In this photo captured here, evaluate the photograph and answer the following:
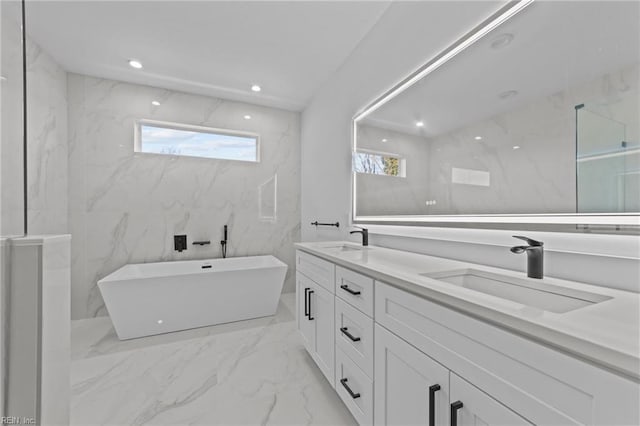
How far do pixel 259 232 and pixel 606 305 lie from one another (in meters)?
3.39

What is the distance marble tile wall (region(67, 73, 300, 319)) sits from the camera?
9.54 ft

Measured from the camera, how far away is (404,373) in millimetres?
950

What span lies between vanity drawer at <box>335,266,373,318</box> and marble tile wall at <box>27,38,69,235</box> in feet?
9.22

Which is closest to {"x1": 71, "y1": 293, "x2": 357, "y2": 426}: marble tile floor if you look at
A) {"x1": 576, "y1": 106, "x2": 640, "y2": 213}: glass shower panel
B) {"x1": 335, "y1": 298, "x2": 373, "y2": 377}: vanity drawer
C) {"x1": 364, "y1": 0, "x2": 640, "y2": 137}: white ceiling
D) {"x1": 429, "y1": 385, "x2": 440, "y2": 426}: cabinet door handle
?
{"x1": 335, "y1": 298, "x2": 373, "y2": 377}: vanity drawer

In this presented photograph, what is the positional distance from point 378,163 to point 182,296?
2205 millimetres

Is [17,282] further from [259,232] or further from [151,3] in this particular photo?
[259,232]

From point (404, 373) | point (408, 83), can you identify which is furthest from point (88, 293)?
point (408, 83)

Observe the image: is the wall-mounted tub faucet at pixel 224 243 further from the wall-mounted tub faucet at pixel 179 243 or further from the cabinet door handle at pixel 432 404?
the cabinet door handle at pixel 432 404

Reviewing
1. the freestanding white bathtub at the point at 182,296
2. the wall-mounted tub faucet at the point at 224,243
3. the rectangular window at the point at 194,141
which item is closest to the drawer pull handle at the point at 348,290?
the freestanding white bathtub at the point at 182,296

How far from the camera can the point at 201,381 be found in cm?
178

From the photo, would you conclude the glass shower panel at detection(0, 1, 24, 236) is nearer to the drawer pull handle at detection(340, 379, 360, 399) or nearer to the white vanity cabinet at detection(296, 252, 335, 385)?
the white vanity cabinet at detection(296, 252, 335, 385)

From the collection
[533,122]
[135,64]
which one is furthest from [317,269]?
[135,64]

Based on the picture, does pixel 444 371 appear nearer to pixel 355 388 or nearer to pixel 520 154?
pixel 355 388

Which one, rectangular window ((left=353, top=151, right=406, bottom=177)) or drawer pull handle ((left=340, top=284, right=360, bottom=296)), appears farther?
rectangular window ((left=353, top=151, right=406, bottom=177))
